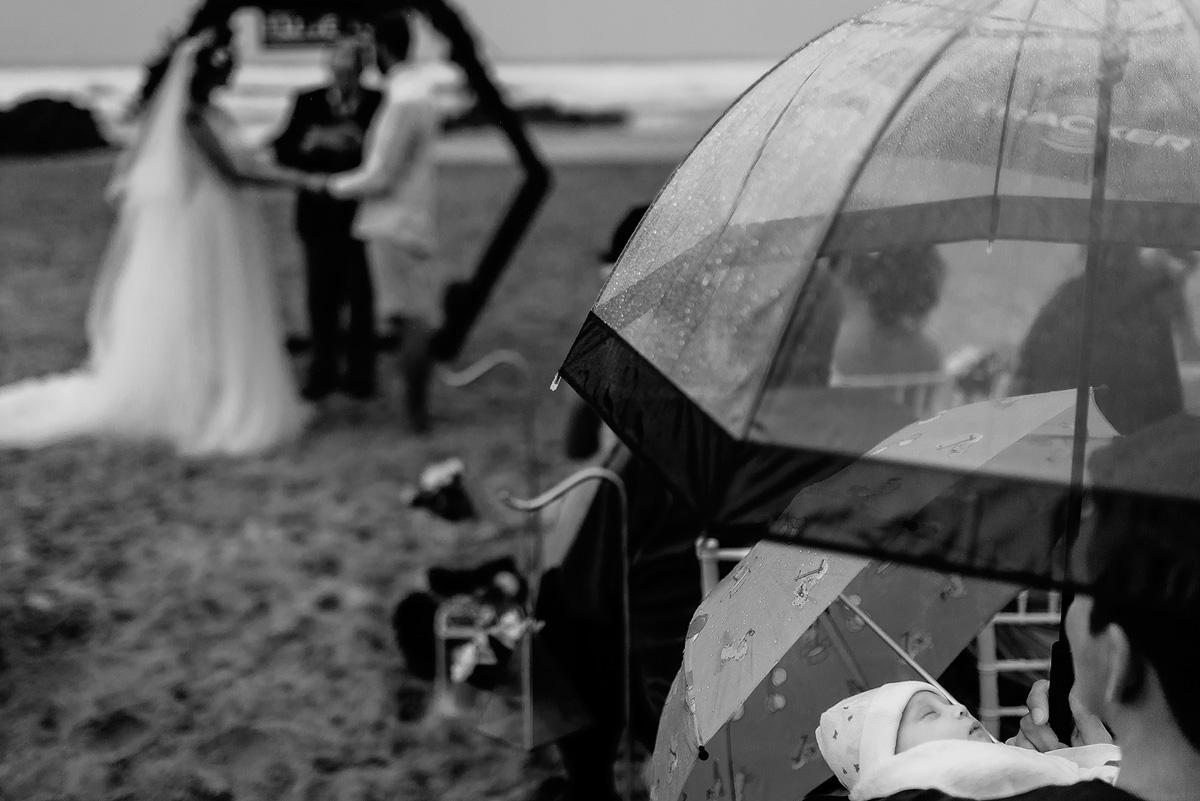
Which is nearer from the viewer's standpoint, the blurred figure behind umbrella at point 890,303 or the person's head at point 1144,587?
the person's head at point 1144,587

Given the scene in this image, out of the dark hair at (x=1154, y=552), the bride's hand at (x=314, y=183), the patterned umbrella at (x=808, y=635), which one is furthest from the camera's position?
the bride's hand at (x=314, y=183)

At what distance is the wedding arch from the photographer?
19.1ft

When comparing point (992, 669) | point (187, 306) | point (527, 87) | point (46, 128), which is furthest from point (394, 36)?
point (46, 128)

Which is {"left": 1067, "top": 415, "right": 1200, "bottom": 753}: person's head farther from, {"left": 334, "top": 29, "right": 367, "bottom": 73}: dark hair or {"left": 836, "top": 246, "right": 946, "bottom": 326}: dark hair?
{"left": 334, "top": 29, "right": 367, "bottom": 73}: dark hair

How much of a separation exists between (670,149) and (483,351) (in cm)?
446

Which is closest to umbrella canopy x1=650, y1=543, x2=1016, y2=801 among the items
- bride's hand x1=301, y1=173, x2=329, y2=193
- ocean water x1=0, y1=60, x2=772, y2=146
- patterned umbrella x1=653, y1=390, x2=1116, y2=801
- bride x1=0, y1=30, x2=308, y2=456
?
patterned umbrella x1=653, y1=390, x2=1116, y2=801

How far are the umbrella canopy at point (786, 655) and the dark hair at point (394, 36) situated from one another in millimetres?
3960

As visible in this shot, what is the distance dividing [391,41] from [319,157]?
70cm

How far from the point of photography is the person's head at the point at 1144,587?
107 centimetres

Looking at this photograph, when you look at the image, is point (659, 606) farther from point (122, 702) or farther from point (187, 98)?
point (187, 98)

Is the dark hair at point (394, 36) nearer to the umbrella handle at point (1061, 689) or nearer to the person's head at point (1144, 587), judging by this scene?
the umbrella handle at point (1061, 689)

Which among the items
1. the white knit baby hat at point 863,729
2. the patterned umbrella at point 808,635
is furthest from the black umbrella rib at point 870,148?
the white knit baby hat at point 863,729

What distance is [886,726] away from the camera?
4.46 feet

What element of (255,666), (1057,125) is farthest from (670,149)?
(1057,125)
